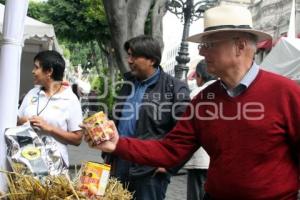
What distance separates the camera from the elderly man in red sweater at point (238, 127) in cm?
263

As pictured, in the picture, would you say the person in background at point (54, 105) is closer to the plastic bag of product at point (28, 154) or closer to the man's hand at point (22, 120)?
the man's hand at point (22, 120)

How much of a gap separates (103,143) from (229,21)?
932mm

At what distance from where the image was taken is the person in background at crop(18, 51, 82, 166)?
3.76m

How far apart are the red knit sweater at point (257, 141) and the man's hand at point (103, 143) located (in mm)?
58

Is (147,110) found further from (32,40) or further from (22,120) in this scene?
(32,40)

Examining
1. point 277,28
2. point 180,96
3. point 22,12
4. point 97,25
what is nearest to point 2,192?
point 22,12

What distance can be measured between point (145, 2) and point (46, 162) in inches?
220

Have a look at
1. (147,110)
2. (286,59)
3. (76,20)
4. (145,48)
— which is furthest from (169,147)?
(76,20)

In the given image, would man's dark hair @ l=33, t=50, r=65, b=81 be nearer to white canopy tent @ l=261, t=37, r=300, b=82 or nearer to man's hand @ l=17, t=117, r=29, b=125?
man's hand @ l=17, t=117, r=29, b=125

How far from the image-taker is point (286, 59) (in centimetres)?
998

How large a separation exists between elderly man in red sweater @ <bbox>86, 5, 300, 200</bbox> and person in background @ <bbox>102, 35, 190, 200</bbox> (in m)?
1.05

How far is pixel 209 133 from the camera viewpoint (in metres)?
2.86

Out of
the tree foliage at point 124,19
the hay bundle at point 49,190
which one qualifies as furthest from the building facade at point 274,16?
the hay bundle at point 49,190

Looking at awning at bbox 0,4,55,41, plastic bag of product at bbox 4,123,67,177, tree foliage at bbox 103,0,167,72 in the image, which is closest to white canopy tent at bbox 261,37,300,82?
tree foliage at bbox 103,0,167,72
